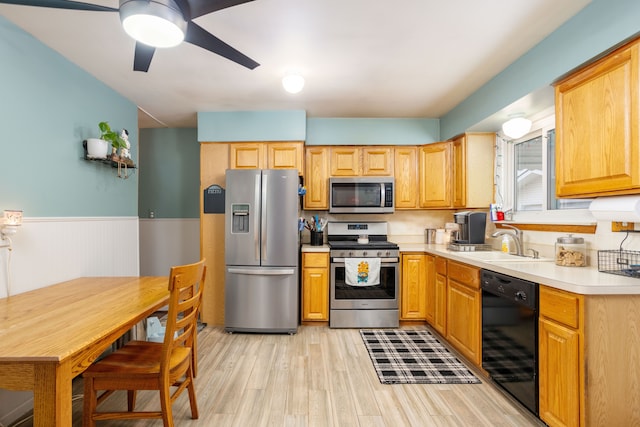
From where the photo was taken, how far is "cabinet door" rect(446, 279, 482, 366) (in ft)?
8.13

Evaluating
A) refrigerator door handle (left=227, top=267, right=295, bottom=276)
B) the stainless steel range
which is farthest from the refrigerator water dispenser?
the stainless steel range

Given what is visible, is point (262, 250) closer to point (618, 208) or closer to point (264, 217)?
point (264, 217)

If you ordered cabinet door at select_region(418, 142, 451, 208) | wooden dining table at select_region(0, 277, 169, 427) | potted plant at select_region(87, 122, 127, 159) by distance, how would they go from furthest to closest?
cabinet door at select_region(418, 142, 451, 208) < potted plant at select_region(87, 122, 127, 159) < wooden dining table at select_region(0, 277, 169, 427)

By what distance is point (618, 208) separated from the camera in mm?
1721

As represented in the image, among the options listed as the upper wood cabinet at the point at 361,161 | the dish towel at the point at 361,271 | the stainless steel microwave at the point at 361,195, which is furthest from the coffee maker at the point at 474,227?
the upper wood cabinet at the point at 361,161

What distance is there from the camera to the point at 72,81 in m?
2.47

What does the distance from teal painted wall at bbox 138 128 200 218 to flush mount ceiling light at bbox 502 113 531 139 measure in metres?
3.62

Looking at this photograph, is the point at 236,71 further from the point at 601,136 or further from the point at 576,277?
the point at 576,277

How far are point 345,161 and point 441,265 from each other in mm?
1616

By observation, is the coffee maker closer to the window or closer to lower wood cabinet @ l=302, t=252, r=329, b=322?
the window

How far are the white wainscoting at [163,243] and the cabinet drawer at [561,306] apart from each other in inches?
150

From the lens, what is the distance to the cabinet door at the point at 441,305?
3068mm

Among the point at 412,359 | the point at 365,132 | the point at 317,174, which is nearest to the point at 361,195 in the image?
the point at 317,174

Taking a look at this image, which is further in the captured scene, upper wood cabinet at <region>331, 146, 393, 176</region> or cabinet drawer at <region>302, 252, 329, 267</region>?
upper wood cabinet at <region>331, 146, 393, 176</region>
